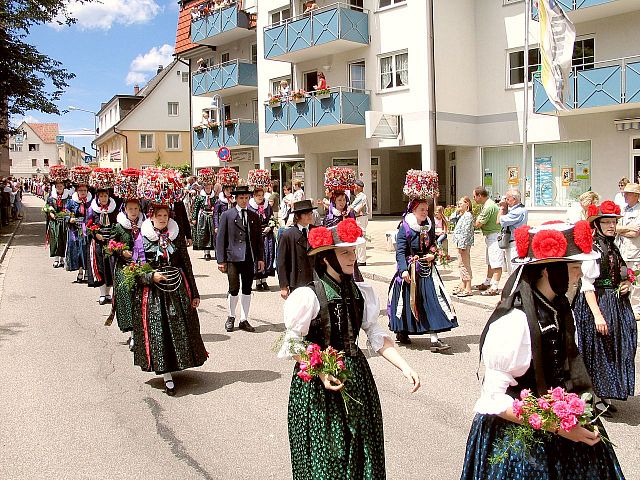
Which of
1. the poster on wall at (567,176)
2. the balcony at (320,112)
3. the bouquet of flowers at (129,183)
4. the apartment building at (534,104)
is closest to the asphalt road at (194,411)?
the bouquet of flowers at (129,183)

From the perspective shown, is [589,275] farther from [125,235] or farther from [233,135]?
[233,135]

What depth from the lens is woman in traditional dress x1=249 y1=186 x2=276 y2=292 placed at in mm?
12641

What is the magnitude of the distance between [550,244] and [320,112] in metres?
23.4

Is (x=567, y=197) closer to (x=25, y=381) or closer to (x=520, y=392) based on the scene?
(x=25, y=381)

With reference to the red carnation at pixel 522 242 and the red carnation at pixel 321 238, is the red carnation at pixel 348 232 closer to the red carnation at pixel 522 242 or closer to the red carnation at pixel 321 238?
the red carnation at pixel 321 238

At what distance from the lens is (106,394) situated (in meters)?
6.98

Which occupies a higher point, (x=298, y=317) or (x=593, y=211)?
(x=593, y=211)

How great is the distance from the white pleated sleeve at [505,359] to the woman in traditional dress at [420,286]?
A: 17.0 ft

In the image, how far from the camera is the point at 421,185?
27.8ft

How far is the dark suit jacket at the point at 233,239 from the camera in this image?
388 inches

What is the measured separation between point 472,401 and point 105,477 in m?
3.34

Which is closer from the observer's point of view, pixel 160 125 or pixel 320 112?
pixel 320 112

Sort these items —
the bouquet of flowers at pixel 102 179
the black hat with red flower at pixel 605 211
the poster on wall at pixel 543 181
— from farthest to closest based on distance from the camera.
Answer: the poster on wall at pixel 543 181
the bouquet of flowers at pixel 102 179
the black hat with red flower at pixel 605 211

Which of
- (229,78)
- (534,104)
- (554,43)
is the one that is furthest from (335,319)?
(229,78)
